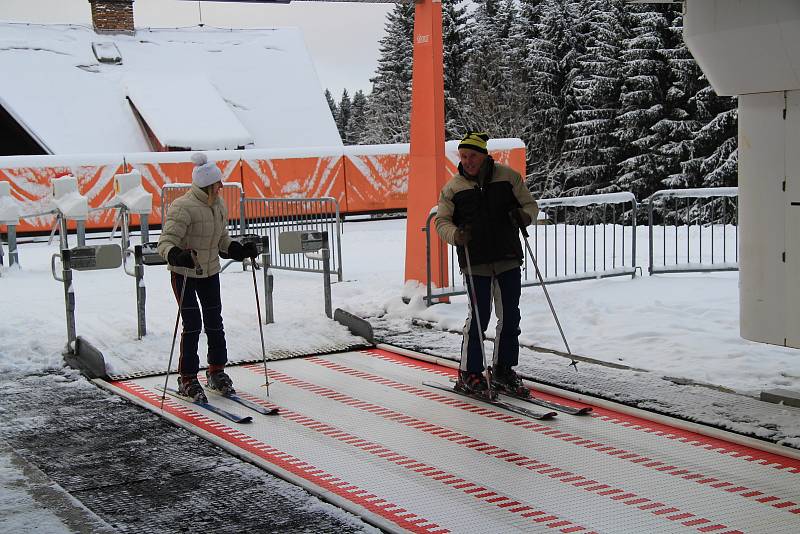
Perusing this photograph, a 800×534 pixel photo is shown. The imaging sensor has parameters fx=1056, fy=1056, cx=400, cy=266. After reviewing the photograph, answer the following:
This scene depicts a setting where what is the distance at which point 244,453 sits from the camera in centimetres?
668

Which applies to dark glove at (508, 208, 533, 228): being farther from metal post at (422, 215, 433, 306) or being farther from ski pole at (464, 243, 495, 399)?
metal post at (422, 215, 433, 306)

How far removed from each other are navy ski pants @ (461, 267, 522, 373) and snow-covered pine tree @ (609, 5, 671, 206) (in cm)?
3234

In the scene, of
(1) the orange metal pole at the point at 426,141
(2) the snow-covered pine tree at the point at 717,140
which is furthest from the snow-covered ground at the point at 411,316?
(2) the snow-covered pine tree at the point at 717,140

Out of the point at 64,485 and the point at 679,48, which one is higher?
the point at 679,48

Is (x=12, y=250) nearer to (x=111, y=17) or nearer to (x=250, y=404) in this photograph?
(x=250, y=404)

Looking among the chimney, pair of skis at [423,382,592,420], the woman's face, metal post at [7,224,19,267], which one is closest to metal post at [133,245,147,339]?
pair of skis at [423,382,592,420]

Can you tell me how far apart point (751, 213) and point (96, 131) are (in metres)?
25.2

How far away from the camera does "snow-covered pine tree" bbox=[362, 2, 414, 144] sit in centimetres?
5812

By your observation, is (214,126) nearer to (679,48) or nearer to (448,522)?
(679,48)

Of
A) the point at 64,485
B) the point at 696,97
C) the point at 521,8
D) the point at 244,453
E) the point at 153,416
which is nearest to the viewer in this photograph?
the point at 64,485

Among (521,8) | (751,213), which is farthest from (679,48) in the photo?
(751,213)

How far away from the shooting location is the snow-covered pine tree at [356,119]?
240ft

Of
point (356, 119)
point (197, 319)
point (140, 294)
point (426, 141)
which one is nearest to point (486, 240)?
point (197, 319)

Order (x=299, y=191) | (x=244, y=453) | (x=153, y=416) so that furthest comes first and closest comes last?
(x=299, y=191) → (x=153, y=416) → (x=244, y=453)
